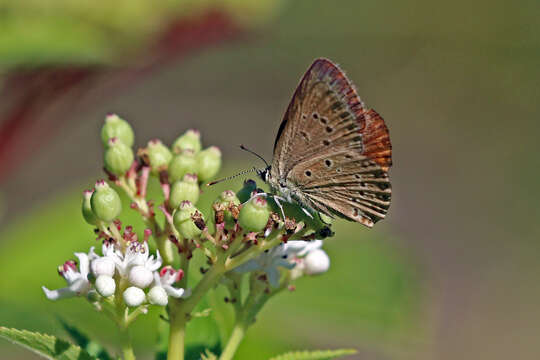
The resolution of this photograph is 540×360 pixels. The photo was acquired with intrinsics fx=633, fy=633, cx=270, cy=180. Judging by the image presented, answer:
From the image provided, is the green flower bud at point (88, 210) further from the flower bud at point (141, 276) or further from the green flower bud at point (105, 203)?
the flower bud at point (141, 276)

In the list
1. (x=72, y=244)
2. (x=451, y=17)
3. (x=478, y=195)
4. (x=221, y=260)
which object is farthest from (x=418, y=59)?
(x=221, y=260)

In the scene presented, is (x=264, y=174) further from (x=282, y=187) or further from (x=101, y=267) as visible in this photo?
(x=101, y=267)

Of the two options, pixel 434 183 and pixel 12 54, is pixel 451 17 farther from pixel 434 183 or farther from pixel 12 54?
pixel 12 54

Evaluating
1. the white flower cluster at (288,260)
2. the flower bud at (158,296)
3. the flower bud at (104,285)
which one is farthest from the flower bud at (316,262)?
the flower bud at (104,285)

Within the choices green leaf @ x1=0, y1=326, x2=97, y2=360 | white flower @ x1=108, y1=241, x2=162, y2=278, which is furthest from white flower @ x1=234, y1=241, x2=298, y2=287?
green leaf @ x1=0, y1=326, x2=97, y2=360

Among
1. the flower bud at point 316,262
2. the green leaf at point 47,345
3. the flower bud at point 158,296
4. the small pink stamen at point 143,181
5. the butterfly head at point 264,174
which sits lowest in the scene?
the green leaf at point 47,345

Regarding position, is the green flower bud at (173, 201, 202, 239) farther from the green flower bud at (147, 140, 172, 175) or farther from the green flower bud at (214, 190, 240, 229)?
the green flower bud at (147, 140, 172, 175)
